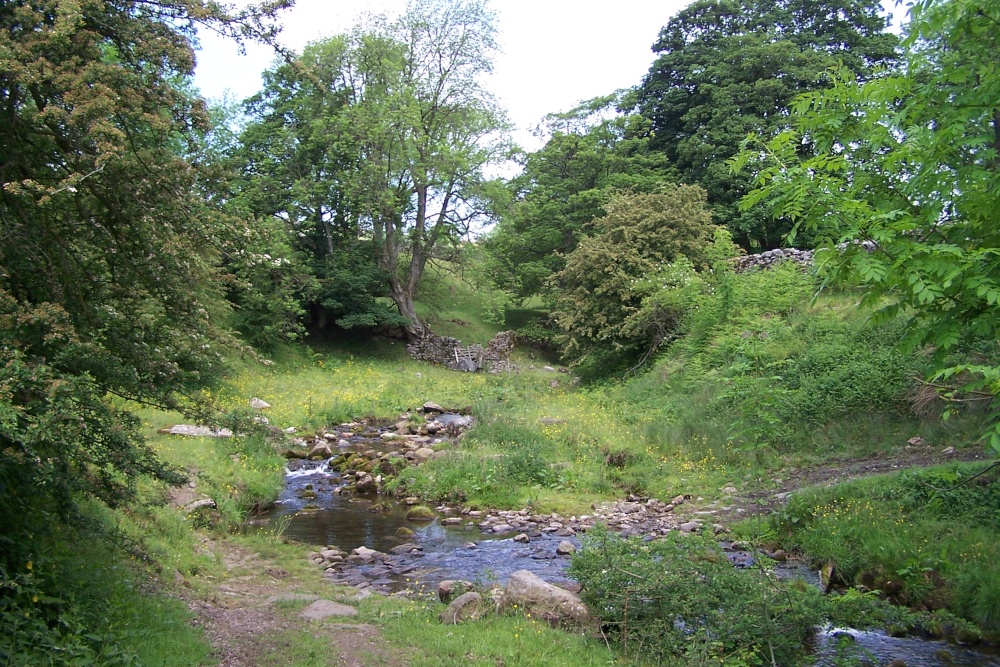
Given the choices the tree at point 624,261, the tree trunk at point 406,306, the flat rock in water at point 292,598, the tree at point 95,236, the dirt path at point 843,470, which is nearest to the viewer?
the tree at point 95,236

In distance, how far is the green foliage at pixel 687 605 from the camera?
249 inches

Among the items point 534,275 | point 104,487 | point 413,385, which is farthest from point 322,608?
point 534,275

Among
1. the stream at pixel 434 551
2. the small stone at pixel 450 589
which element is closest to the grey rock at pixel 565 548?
the stream at pixel 434 551

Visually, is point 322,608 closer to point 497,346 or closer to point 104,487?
point 104,487

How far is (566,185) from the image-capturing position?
1443 inches

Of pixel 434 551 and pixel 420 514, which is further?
pixel 420 514

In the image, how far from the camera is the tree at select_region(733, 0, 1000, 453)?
494cm

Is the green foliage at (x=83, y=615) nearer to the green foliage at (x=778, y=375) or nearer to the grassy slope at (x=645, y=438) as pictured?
the grassy slope at (x=645, y=438)

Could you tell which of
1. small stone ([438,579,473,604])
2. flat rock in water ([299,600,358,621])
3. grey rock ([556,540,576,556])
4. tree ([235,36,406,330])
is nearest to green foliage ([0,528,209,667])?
flat rock in water ([299,600,358,621])

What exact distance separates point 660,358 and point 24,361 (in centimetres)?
1901

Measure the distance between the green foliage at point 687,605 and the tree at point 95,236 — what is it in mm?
4527

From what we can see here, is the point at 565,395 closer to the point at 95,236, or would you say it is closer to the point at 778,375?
the point at 778,375

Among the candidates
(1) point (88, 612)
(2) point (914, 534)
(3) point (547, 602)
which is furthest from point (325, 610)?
(2) point (914, 534)

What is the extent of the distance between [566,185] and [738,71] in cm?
1027
